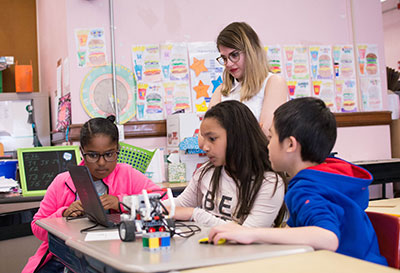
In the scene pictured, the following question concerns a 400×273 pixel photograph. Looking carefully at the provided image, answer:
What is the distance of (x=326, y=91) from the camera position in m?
3.96

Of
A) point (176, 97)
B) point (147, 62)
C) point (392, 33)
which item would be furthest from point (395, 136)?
point (392, 33)

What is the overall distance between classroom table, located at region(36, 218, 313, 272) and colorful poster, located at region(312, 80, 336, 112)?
9.24 feet

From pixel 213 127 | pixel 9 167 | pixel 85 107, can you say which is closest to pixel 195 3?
pixel 85 107

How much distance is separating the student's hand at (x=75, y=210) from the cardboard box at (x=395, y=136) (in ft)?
11.0

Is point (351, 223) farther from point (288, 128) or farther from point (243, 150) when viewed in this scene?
point (243, 150)

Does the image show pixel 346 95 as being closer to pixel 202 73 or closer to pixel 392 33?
pixel 202 73

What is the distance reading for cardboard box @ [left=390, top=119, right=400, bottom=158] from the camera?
430 cm

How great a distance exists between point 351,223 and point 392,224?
0.48 feet

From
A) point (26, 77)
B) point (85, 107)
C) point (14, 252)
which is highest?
point (26, 77)

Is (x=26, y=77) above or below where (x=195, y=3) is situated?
below

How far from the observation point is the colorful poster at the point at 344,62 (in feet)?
13.2

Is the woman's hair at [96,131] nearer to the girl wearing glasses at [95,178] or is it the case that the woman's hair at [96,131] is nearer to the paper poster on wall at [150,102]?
Answer: the girl wearing glasses at [95,178]

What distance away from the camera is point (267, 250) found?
3.45 feet

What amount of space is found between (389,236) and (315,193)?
292mm
